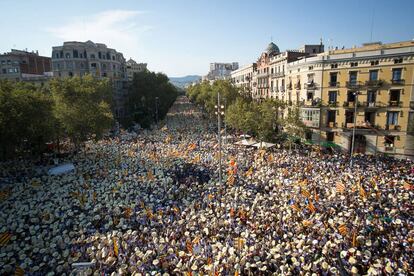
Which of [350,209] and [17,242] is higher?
[350,209]

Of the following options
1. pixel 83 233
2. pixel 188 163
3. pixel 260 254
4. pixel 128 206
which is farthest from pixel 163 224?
pixel 188 163

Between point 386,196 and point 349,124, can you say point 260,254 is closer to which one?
point 386,196

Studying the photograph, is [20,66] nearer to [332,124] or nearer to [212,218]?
[212,218]

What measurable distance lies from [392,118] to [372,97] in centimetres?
323

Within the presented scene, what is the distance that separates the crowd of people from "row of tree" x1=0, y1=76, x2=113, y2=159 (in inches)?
137

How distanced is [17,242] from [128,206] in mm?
6511

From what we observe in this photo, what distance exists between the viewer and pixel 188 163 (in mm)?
27156

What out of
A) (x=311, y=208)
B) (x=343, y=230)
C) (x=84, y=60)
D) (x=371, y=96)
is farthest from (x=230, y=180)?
(x=84, y=60)

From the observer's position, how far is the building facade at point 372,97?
3002 cm

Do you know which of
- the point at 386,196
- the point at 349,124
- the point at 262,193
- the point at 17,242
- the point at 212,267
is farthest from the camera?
the point at 349,124

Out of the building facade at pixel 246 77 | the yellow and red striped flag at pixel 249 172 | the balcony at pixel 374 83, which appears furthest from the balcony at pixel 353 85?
the building facade at pixel 246 77

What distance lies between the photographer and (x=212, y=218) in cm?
1672

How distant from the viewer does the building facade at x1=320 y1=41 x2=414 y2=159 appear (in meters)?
30.0

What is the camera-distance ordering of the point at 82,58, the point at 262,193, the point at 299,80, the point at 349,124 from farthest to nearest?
the point at 82,58 < the point at 299,80 < the point at 349,124 < the point at 262,193
